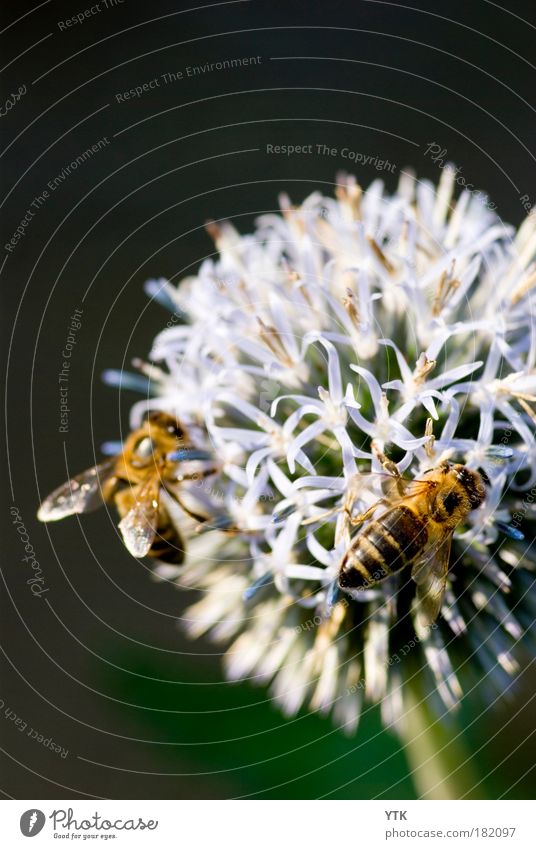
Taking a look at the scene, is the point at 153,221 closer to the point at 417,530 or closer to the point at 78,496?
the point at 78,496

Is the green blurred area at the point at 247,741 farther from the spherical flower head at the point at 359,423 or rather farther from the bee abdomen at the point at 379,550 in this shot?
the bee abdomen at the point at 379,550

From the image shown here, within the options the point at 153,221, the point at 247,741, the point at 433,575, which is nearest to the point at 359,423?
the point at 433,575

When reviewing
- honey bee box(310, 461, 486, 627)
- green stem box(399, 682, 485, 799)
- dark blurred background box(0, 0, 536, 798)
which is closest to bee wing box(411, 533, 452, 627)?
honey bee box(310, 461, 486, 627)

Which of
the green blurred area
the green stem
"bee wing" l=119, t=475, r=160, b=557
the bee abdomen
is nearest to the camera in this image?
the bee abdomen

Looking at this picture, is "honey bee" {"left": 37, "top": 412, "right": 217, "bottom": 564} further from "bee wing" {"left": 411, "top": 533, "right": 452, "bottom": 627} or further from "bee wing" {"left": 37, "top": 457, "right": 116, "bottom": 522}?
"bee wing" {"left": 411, "top": 533, "right": 452, "bottom": 627}

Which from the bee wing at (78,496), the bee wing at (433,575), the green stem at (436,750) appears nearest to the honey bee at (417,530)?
the bee wing at (433,575)
